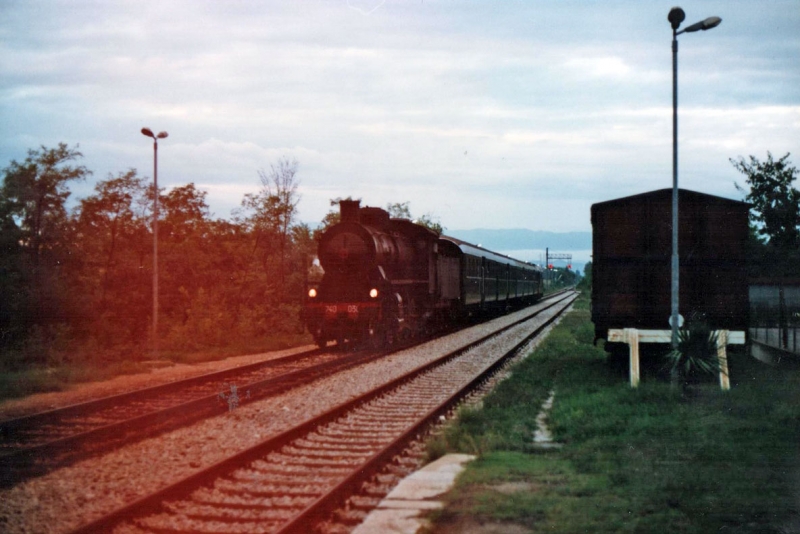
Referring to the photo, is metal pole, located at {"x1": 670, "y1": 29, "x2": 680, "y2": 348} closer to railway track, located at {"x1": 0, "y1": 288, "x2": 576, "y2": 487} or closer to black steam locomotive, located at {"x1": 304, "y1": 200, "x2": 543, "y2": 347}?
railway track, located at {"x1": 0, "y1": 288, "x2": 576, "y2": 487}

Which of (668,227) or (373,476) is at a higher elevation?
(668,227)

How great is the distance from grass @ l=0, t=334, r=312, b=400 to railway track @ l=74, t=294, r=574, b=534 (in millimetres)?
6765

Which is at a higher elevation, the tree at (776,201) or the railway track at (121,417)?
the tree at (776,201)

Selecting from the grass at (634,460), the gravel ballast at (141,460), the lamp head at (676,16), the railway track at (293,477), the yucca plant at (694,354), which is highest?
the lamp head at (676,16)

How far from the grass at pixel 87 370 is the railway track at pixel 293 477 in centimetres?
677

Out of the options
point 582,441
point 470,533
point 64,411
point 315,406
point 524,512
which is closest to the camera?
point 470,533

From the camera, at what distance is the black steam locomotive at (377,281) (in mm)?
22109

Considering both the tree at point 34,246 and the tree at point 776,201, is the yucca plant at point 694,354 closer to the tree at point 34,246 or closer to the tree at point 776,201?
the tree at point 776,201

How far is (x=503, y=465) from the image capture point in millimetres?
7965

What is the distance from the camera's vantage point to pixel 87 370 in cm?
1744

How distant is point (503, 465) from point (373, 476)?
1325mm

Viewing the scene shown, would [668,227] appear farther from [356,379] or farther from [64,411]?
[64,411]

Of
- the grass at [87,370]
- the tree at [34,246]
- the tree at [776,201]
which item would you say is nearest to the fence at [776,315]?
the tree at [776,201]

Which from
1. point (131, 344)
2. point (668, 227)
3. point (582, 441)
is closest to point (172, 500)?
point (582, 441)
